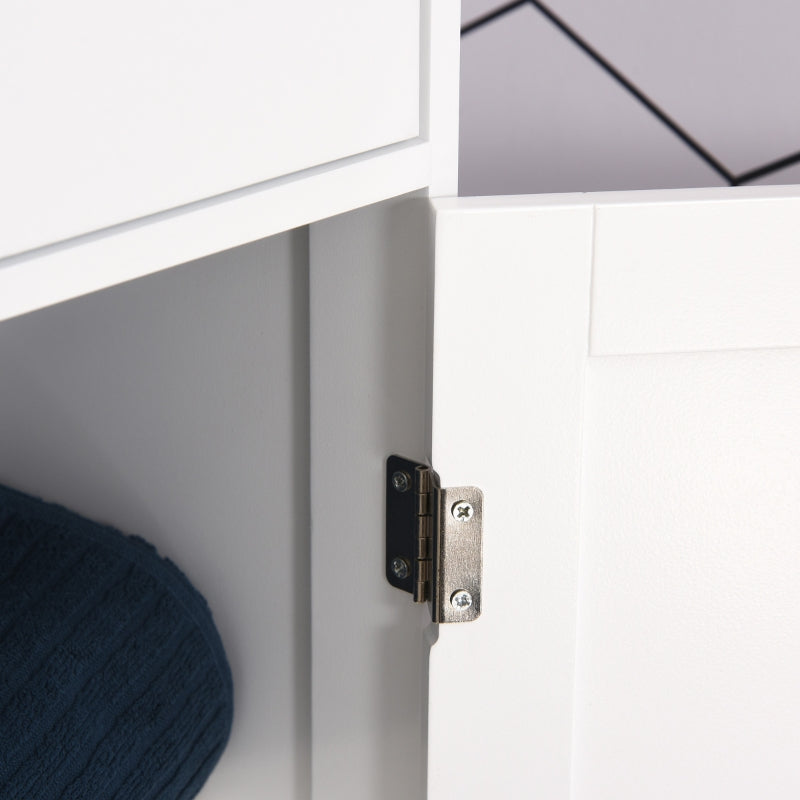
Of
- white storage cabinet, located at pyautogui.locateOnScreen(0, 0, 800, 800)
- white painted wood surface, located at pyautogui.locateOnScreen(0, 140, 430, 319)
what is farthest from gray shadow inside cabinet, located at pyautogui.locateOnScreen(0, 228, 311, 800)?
white painted wood surface, located at pyautogui.locateOnScreen(0, 140, 430, 319)

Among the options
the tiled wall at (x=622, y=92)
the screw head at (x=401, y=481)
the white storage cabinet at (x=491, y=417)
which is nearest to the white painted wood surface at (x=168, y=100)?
the white storage cabinet at (x=491, y=417)

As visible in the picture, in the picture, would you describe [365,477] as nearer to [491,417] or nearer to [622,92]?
[491,417]

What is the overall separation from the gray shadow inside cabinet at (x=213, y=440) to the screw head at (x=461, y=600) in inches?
5.2

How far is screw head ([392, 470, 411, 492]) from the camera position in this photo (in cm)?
43

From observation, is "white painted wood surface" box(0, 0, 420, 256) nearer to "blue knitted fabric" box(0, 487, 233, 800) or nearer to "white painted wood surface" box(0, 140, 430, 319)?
"white painted wood surface" box(0, 140, 430, 319)

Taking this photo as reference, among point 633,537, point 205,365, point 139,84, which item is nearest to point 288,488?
point 205,365

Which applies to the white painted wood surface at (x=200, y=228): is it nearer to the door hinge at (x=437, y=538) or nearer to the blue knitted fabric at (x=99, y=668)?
the door hinge at (x=437, y=538)

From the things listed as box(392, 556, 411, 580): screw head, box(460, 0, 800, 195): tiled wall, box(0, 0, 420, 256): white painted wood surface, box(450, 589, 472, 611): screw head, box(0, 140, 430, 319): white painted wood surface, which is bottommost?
box(450, 589, 472, 611): screw head

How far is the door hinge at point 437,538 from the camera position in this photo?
16.2 inches

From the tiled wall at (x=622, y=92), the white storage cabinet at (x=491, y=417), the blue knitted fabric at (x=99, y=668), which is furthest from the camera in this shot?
the tiled wall at (x=622, y=92)

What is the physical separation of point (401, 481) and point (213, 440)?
154 millimetres

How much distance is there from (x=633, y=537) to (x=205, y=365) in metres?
0.24

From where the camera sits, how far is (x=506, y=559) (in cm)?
42

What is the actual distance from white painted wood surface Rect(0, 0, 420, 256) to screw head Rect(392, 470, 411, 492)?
5.6 inches
